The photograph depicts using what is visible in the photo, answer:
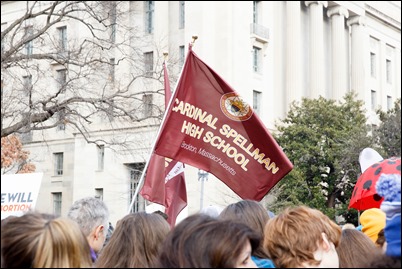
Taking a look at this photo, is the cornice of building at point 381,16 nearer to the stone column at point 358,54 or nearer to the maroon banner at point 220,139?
the stone column at point 358,54

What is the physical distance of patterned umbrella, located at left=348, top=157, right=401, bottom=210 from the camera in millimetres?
6336

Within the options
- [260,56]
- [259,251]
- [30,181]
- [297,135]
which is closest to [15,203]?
[30,181]

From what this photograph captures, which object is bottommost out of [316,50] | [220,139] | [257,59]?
[220,139]

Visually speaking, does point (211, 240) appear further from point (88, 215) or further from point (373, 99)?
point (373, 99)

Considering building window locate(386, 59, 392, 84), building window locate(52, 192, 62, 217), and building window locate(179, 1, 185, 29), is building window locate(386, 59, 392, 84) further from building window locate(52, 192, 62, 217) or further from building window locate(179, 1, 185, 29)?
building window locate(52, 192, 62, 217)

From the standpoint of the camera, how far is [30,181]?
26.9 feet

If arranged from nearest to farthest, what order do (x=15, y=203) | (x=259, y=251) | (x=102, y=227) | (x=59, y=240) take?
(x=59, y=240) → (x=259, y=251) → (x=102, y=227) → (x=15, y=203)

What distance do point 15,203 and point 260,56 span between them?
4452 cm

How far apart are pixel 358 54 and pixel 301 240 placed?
58.4m

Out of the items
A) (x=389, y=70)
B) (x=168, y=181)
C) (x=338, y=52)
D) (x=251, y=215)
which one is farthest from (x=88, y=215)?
(x=389, y=70)

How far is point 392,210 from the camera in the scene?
12.8ft

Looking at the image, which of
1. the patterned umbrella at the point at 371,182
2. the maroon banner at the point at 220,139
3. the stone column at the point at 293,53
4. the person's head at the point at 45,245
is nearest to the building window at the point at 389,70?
the stone column at the point at 293,53

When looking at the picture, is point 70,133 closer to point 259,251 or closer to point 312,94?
point 312,94

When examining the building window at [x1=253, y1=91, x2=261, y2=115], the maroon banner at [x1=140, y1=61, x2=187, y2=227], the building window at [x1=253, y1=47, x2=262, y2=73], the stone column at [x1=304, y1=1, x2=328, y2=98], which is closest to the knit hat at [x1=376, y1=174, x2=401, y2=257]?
the maroon banner at [x1=140, y1=61, x2=187, y2=227]
